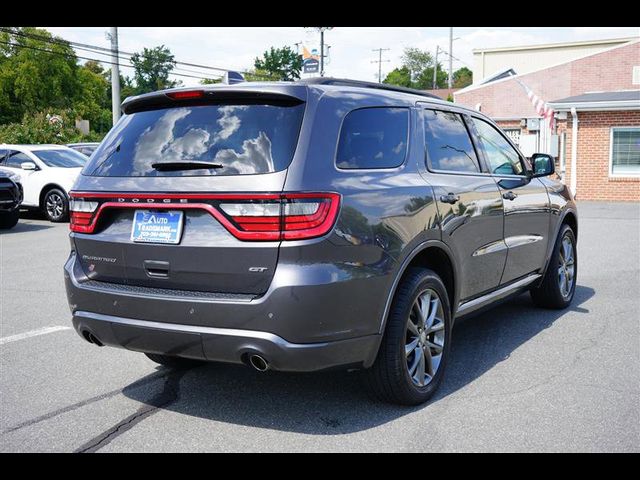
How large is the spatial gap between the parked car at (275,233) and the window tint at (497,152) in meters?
0.98

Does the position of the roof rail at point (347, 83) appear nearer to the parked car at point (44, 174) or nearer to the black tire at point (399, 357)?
the black tire at point (399, 357)

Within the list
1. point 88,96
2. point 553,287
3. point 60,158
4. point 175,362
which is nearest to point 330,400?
point 175,362

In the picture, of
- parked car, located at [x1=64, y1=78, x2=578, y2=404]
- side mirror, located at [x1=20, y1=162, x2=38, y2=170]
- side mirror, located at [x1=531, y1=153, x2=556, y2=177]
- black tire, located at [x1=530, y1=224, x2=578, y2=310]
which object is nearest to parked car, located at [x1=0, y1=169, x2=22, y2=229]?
side mirror, located at [x1=20, y1=162, x2=38, y2=170]

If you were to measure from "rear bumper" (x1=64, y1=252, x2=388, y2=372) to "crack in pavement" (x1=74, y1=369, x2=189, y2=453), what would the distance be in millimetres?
443

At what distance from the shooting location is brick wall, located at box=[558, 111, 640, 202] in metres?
21.9

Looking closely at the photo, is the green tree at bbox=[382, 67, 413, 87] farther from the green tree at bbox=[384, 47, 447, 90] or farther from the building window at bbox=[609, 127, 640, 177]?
the building window at bbox=[609, 127, 640, 177]

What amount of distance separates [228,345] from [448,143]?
87.2 inches

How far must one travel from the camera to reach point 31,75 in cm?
5803

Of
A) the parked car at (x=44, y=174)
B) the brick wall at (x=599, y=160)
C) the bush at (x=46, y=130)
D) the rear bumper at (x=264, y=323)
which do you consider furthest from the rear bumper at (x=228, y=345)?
the bush at (x=46, y=130)

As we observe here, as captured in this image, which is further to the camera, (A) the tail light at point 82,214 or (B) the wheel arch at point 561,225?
(B) the wheel arch at point 561,225

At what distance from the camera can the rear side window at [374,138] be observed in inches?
152
